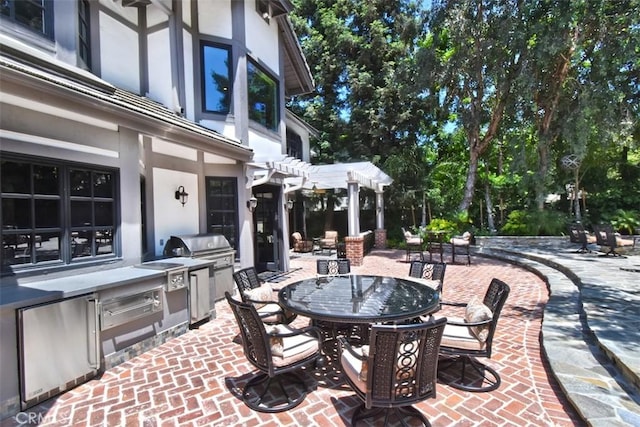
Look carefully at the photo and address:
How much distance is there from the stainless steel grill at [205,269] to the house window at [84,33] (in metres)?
3.68

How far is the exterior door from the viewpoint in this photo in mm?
9641

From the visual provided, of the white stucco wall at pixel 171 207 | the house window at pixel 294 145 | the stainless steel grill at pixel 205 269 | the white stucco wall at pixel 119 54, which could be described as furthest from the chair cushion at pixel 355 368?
the house window at pixel 294 145

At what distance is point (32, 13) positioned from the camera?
4.92 meters

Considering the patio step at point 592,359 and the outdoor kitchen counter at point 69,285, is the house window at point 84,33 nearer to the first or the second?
the outdoor kitchen counter at point 69,285

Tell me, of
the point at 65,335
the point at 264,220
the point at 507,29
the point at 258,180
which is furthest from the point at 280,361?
the point at 507,29

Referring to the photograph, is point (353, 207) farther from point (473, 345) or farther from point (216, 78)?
point (473, 345)

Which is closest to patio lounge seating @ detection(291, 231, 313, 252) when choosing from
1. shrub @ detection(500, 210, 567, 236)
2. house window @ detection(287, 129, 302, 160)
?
house window @ detection(287, 129, 302, 160)

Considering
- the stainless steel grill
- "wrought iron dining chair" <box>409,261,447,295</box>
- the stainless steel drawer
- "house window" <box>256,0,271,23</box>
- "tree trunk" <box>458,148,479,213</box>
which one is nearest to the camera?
the stainless steel drawer

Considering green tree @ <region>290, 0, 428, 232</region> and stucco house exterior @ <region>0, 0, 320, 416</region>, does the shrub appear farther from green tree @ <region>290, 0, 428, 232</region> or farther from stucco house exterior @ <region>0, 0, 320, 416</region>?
stucco house exterior @ <region>0, 0, 320, 416</region>

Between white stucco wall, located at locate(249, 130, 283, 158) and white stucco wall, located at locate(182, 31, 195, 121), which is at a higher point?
white stucco wall, located at locate(182, 31, 195, 121)

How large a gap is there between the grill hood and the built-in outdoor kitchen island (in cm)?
73

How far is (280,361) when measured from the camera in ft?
10.8

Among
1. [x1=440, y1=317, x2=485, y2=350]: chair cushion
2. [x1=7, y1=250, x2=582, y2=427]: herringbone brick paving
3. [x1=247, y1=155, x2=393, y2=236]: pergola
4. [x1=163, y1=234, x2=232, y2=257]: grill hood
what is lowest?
[x1=7, y1=250, x2=582, y2=427]: herringbone brick paving

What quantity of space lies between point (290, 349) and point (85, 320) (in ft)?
8.01
